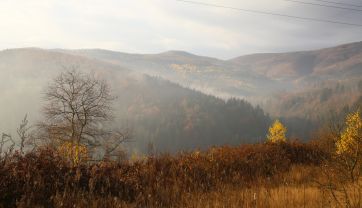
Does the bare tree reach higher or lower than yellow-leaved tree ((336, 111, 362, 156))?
lower

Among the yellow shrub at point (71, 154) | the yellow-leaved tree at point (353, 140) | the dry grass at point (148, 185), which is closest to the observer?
the dry grass at point (148, 185)

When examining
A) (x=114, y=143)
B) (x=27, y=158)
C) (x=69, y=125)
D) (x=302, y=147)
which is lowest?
(x=114, y=143)

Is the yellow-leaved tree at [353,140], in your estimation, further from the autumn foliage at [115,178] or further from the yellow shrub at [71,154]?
the yellow shrub at [71,154]

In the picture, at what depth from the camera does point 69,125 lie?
850 inches

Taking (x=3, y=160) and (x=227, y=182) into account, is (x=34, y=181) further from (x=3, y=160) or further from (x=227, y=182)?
(x=227, y=182)

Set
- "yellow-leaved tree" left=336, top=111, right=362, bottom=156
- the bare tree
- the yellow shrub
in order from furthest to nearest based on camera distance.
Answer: the bare tree, the yellow shrub, "yellow-leaved tree" left=336, top=111, right=362, bottom=156

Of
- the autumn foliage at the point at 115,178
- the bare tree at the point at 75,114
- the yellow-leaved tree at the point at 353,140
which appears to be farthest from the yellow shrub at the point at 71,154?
the yellow-leaved tree at the point at 353,140

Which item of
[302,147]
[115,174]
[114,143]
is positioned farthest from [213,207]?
[114,143]

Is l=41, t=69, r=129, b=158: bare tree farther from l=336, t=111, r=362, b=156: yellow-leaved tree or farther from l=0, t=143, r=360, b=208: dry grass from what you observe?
l=336, t=111, r=362, b=156: yellow-leaved tree

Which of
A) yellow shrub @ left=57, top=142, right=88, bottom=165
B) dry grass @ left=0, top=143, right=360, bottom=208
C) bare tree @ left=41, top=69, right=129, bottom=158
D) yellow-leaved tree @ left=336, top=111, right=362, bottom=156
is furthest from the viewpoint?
bare tree @ left=41, top=69, right=129, bottom=158

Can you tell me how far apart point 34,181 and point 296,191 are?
3.88 meters

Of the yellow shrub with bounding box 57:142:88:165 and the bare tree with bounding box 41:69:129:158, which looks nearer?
the yellow shrub with bounding box 57:142:88:165

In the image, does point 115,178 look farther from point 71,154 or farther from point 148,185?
point 71,154

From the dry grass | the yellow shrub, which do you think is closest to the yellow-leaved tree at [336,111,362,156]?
the dry grass
